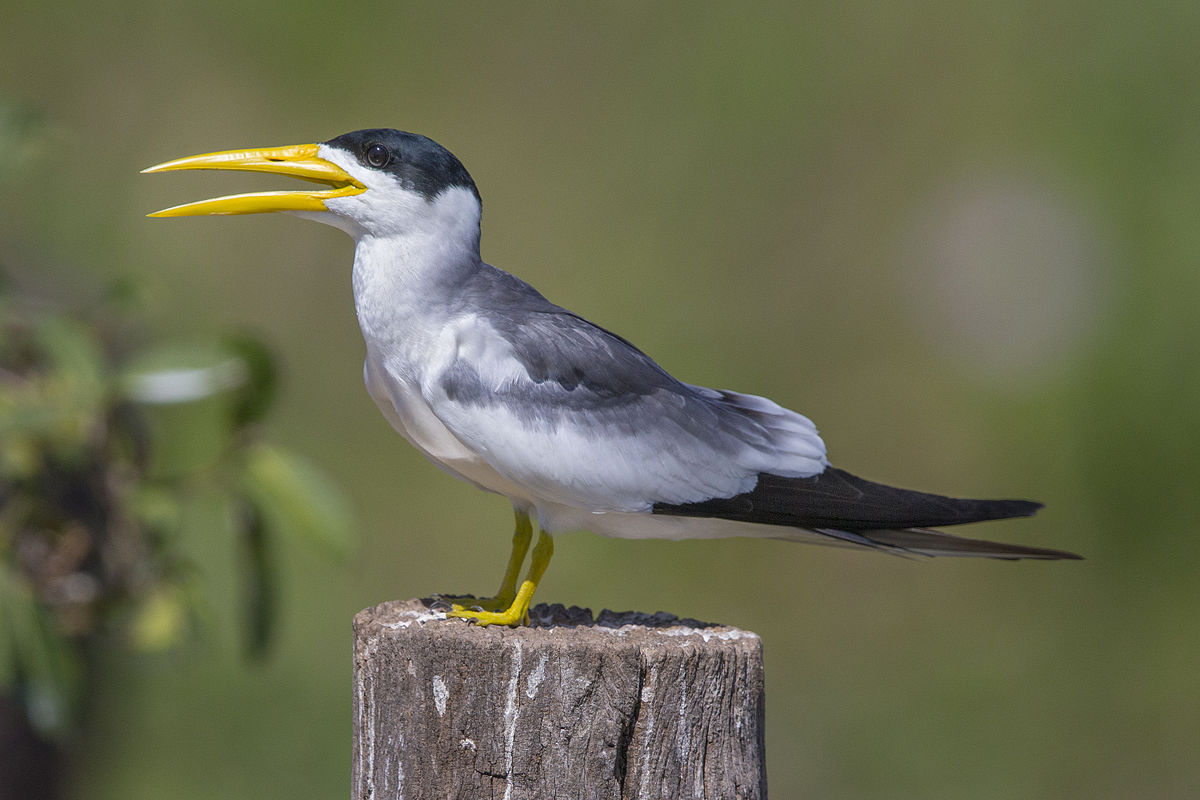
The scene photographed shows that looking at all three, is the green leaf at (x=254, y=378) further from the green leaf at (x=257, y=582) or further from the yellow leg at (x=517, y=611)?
the yellow leg at (x=517, y=611)

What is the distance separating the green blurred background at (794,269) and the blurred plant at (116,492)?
2.37 m

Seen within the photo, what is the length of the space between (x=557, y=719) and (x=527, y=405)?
70cm

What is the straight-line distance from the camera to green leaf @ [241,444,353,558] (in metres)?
3.29

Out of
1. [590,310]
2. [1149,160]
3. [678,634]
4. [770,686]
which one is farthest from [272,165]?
[1149,160]

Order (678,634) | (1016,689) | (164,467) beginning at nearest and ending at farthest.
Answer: (678,634)
(164,467)
(1016,689)

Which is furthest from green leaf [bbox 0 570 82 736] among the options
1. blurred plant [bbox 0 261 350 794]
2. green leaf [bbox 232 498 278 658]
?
green leaf [bbox 232 498 278 658]

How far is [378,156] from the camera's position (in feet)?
8.68

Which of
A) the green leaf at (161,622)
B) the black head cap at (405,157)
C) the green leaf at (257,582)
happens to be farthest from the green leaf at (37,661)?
the black head cap at (405,157)

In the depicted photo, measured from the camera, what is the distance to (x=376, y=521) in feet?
22.2

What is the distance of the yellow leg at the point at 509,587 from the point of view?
2785mm

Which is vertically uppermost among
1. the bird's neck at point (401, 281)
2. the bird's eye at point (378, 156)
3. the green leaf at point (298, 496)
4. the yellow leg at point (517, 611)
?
the bird's eye at point (378, 156)

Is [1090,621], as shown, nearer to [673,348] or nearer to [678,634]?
[673,348]

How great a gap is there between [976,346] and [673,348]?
1768 mm

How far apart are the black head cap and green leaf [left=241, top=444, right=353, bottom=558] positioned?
1100 mm
